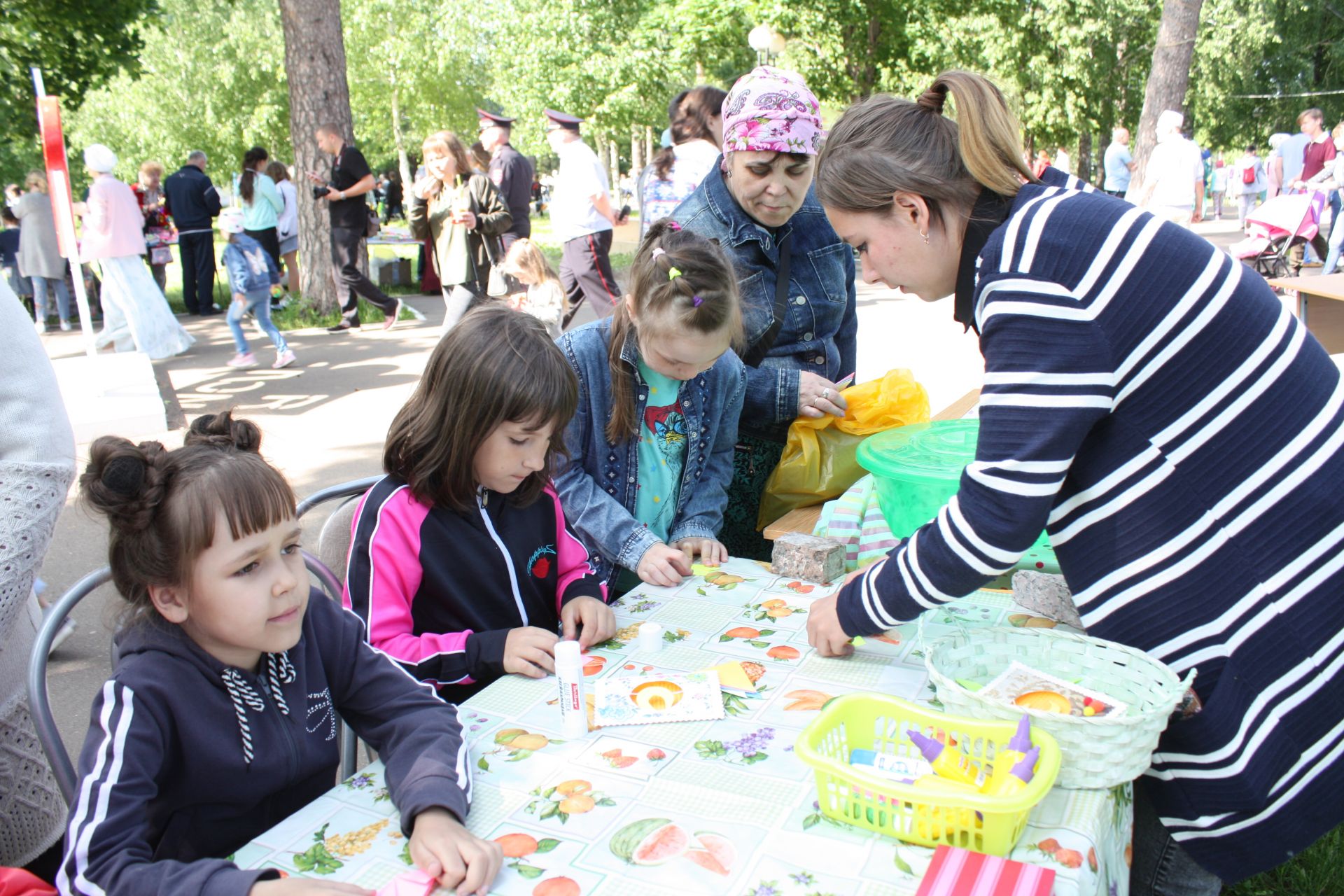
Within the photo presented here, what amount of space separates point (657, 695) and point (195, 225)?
11391mm

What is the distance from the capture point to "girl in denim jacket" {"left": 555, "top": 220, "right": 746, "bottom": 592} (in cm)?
229

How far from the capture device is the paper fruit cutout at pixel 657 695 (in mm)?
1614

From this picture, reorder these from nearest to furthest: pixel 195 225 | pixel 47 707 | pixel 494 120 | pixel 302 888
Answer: pixel 302 888, pixel 47 707, pixel 494 120, pixel 195 225

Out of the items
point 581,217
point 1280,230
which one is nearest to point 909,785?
point 581,217

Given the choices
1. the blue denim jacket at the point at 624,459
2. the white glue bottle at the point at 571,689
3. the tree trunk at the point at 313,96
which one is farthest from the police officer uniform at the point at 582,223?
the white glue bottle at the point at 571,689

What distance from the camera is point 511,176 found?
9297 millimetres

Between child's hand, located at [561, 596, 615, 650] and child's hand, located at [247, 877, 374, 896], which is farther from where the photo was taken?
child's hand, located at [561, 596, 615, 650]

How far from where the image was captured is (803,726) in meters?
1.54

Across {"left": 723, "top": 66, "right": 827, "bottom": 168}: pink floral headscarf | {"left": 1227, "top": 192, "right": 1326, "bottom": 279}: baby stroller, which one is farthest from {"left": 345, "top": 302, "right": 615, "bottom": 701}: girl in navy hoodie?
{"left": 1227, "top": 192, "right": 1326, "bottom": 279}: baby stroller

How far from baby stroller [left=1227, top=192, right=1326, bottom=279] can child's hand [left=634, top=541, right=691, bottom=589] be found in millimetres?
10570

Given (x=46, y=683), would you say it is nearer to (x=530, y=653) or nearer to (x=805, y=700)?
(x=530, y=653)

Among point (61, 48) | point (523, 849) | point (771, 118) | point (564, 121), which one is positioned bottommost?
point (523, 849)

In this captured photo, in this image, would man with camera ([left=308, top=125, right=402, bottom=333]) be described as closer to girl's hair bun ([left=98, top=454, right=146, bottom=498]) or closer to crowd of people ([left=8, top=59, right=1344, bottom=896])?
crowd of people ([left=8, top=59, right=1344, bottom=896])

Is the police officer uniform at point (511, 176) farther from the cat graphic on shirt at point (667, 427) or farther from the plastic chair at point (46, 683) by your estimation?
the plastic chair at point (46, 683)
